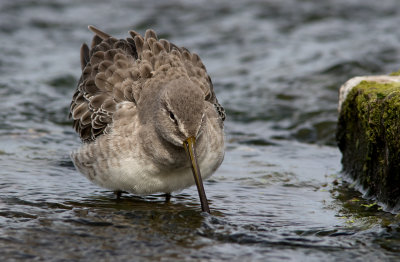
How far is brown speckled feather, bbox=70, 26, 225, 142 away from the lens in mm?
7625

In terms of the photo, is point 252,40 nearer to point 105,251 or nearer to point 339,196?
point 339,196

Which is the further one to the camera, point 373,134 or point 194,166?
point 373,134

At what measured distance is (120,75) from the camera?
780cm

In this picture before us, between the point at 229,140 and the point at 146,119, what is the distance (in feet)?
13.0

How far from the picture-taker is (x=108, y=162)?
7129mm

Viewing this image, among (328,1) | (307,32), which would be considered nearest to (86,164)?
(307,32)

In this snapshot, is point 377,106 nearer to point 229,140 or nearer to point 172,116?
point 172,116

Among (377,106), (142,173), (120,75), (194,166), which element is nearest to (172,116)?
(194,166)

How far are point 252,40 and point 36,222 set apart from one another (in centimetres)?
1171

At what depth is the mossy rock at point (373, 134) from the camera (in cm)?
662

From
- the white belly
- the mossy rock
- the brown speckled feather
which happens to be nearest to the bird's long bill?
the white belly

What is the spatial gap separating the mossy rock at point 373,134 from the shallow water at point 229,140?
0.27 meters

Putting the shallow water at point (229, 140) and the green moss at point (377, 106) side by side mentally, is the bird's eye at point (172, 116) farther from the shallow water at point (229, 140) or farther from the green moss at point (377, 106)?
the green moss at point (377, 106)

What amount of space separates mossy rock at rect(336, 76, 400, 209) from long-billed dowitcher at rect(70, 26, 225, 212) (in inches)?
68.3
